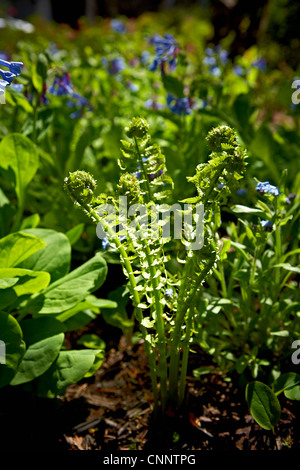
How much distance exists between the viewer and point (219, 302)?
56.3 inches

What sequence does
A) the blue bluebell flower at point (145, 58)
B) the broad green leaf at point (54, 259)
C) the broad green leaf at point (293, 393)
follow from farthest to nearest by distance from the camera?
1. the blue bluebell flower at point (145, 58)
2. the broad green leaf at point (54, 259)
3. the broad green leaf at point (293, 393)

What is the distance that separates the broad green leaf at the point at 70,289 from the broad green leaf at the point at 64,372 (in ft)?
0.49

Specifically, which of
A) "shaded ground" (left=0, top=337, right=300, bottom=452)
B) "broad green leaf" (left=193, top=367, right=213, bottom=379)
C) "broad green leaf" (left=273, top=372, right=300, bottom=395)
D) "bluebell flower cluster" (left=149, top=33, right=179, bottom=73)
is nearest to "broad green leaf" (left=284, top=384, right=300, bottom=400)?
"broad green leaf" (left=273, top=372, right=300, bottom=395)

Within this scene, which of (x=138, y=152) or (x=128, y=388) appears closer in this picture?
(x=138, y=152)

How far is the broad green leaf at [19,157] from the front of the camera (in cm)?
166

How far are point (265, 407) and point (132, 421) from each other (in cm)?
45

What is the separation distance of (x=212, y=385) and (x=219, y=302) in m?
0.34

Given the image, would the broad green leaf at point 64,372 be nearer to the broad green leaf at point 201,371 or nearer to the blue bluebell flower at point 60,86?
the broad green leaf at point 201,371

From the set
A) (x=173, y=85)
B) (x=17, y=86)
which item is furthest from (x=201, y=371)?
(x=173, y=85)

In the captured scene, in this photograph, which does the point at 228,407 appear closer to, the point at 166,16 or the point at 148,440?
the point at 148,440

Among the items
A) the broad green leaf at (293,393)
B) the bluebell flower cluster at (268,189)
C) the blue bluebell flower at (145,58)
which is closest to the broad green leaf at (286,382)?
the broad green leaf at (293,393)

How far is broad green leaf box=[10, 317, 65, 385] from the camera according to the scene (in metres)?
1.25

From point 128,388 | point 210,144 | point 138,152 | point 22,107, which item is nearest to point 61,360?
point 128,388

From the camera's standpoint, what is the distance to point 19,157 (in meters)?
1.68
